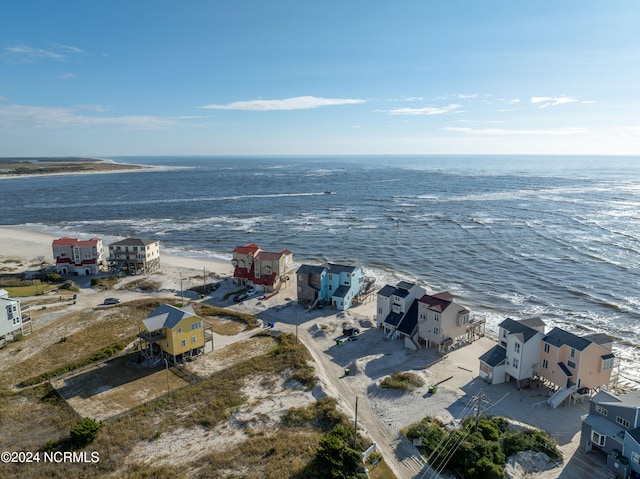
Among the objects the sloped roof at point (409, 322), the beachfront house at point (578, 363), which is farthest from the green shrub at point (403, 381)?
the beachfront house at point (578, 363)

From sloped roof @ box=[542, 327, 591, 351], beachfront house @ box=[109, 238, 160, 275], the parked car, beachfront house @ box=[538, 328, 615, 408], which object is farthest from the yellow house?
sloped roof @ box=[542, 327, 591, 351]

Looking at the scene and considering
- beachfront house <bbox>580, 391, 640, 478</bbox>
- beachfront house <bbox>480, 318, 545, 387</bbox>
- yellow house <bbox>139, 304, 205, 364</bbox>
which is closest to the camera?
beachfront house <bbox>580, 391, 640, 478</bbox>

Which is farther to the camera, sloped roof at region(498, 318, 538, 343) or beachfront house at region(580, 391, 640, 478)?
sloped roof at region(498, 318, 538, 343)

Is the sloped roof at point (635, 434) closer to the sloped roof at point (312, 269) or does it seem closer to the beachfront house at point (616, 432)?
the beachfront house at point (616, 432)

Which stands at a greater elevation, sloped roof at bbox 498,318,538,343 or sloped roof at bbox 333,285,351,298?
sloped roof at bbox 498,318,538,343

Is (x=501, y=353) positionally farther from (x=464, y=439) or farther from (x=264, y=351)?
(x=264, y=351)

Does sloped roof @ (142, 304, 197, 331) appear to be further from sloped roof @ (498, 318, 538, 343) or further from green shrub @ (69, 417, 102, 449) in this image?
sloped roof @ (498, 318, 538, 343)
